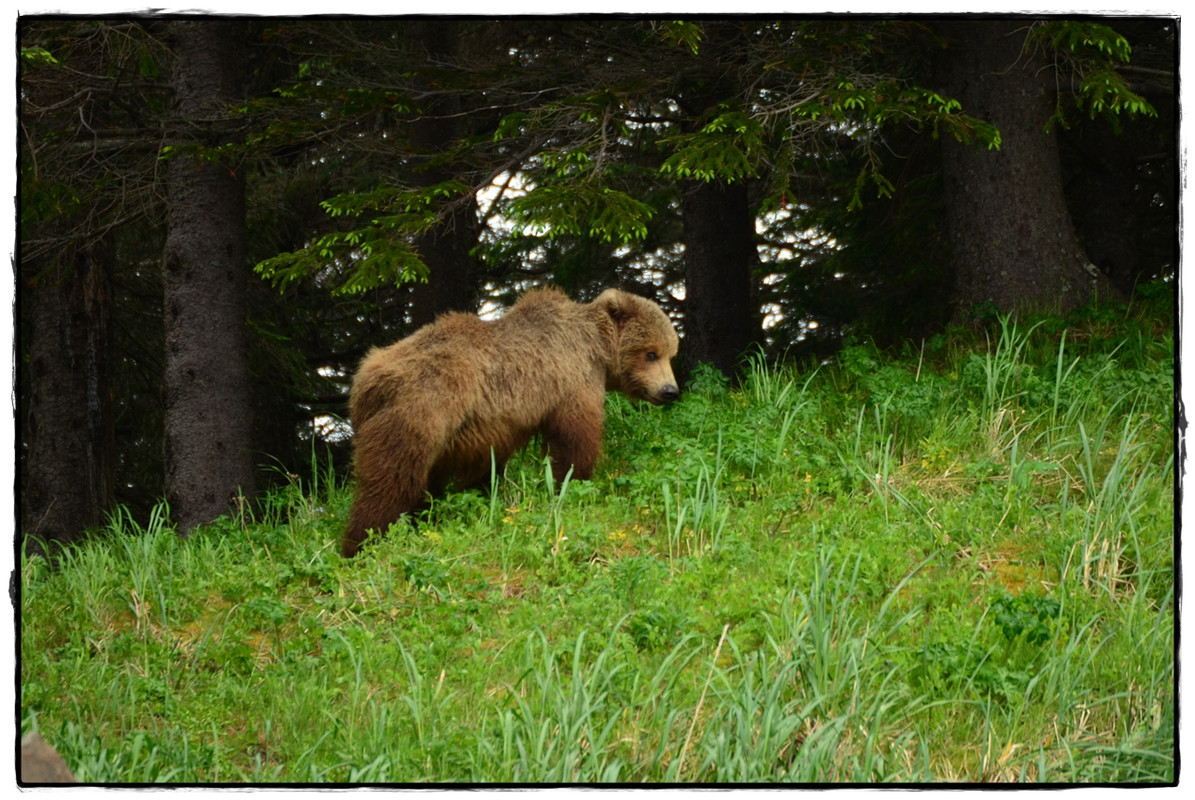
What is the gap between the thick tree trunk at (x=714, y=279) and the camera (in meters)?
11.5

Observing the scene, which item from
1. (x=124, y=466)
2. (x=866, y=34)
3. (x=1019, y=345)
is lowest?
(x=124, y=466)

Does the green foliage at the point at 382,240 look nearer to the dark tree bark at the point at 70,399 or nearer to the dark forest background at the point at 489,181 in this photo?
the dark forest background at the point at 489,181

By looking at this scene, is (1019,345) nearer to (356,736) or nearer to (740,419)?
(740,419)

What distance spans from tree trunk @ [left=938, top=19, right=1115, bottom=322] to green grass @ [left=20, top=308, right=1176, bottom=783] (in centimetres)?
125

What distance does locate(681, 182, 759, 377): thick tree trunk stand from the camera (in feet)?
37.9

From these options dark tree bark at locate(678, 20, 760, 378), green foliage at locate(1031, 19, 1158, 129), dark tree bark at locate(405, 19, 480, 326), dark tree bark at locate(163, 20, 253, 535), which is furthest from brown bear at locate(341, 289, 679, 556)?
dark tree bark at locate(405, 19, 480, 326)

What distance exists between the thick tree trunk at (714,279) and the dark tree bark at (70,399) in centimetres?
628

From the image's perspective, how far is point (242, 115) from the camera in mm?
7965

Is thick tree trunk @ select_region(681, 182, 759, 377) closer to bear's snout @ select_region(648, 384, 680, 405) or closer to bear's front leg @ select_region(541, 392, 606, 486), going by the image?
bear's snout @ select_region(648, 384, 680, 405)

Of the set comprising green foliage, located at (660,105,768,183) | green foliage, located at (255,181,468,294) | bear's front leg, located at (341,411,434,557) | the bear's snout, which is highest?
green foliage, located at (660,105,768,183)

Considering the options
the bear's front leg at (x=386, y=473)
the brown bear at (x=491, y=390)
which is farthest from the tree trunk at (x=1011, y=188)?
the bear's front leg at (x=386, y=473)

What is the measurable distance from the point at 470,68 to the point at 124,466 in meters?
8.70

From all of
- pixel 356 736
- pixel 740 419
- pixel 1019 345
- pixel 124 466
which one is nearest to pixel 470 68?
pixel 740 419

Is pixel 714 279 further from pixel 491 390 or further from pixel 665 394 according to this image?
pixel 491 390
